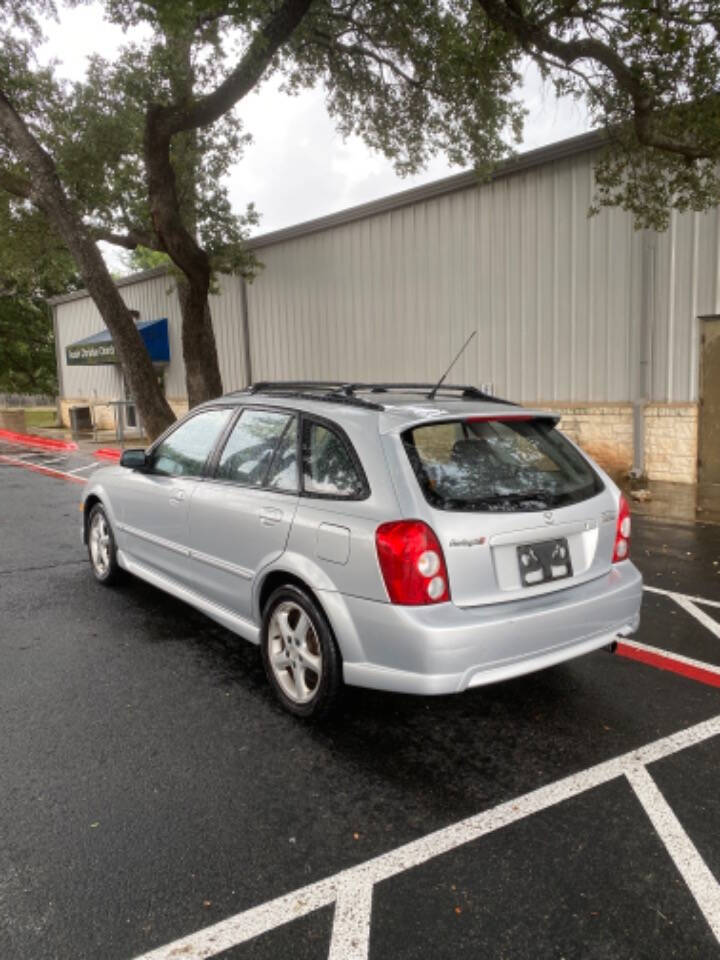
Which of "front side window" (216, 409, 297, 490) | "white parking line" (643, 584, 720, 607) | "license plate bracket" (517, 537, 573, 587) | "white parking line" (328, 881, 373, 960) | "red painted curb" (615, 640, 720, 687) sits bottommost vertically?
"white parking line" (643, 584, 720, 607)

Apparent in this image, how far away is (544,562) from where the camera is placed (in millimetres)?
3428

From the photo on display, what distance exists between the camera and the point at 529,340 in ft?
42.6

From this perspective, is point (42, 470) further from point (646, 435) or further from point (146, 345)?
point (646, 435)

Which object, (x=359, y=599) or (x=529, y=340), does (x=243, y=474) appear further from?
(x=529, y=340)

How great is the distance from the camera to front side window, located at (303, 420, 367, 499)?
3473 mm

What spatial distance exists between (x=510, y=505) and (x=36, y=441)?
21.3m

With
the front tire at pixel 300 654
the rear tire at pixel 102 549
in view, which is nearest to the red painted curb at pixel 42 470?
the rear tire at pixel 102 549

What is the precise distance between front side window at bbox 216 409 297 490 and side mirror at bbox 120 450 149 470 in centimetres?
109

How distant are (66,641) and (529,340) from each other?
10.3 m

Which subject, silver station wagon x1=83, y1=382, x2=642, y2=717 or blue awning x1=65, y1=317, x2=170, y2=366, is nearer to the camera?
silver station wagon x1=83, y1=382, x2=642, y2=717

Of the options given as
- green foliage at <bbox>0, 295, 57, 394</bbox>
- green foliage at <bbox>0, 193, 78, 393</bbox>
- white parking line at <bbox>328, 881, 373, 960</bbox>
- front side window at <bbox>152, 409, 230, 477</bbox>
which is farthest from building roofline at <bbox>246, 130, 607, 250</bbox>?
green foliage at <bbox>0, 295, 57, 394</bbox>

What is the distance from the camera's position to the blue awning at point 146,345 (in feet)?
69.7

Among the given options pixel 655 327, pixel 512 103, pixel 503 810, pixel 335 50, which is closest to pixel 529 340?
pixel 655 327

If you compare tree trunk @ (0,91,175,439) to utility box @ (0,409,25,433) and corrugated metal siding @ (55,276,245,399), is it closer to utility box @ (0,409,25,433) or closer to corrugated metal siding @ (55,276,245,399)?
corrugated metal siding @ (55,276,245,399)
